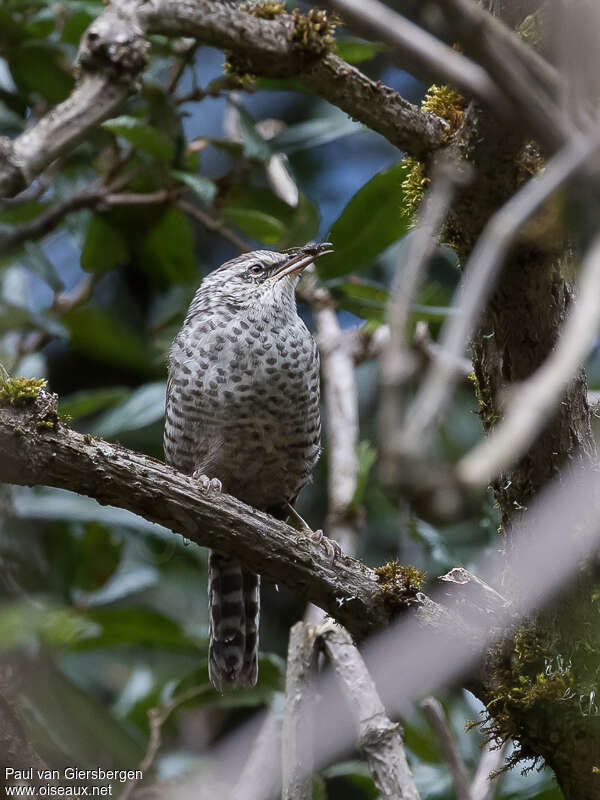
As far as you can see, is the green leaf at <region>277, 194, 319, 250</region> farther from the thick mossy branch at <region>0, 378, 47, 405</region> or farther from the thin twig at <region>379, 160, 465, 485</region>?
the thin twig at <region>379, 160, 465, 485</region>

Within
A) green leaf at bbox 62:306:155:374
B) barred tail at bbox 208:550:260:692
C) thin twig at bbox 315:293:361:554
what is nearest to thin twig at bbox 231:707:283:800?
barred tail at bbox 208:550:260:692

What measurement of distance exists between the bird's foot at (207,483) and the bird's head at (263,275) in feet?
2.57

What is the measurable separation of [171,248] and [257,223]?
2.56 ft

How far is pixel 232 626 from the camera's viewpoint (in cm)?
405

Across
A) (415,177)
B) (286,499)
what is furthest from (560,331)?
(286,499)

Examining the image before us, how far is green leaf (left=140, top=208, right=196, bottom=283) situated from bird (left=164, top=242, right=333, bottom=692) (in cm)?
102

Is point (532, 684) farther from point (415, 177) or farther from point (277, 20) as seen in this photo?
point (277, 20)

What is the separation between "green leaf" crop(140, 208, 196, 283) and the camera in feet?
16.7

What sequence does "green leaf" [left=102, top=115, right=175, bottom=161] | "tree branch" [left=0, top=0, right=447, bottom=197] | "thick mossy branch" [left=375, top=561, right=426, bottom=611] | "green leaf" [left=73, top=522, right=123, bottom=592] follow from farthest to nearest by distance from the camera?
"green leaf" [left=73, top=522, right=123, bottom=592] → "green leaf" [left=102, top=115, right=175, bottom=161] → "thick mossy branch" [left=375, top=561, right=426, bottom=611] → "tree branch" [left=0, top=0, right=447, bottom=197]

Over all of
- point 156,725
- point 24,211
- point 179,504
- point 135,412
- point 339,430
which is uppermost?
point 24,211

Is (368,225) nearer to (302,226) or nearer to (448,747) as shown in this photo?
(302,226)

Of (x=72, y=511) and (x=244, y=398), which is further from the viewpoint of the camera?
(x=72, y=511)

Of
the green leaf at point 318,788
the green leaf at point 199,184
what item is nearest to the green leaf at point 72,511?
the green leaf at point 318,788

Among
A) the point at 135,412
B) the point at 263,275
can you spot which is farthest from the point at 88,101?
the point at 135,412
